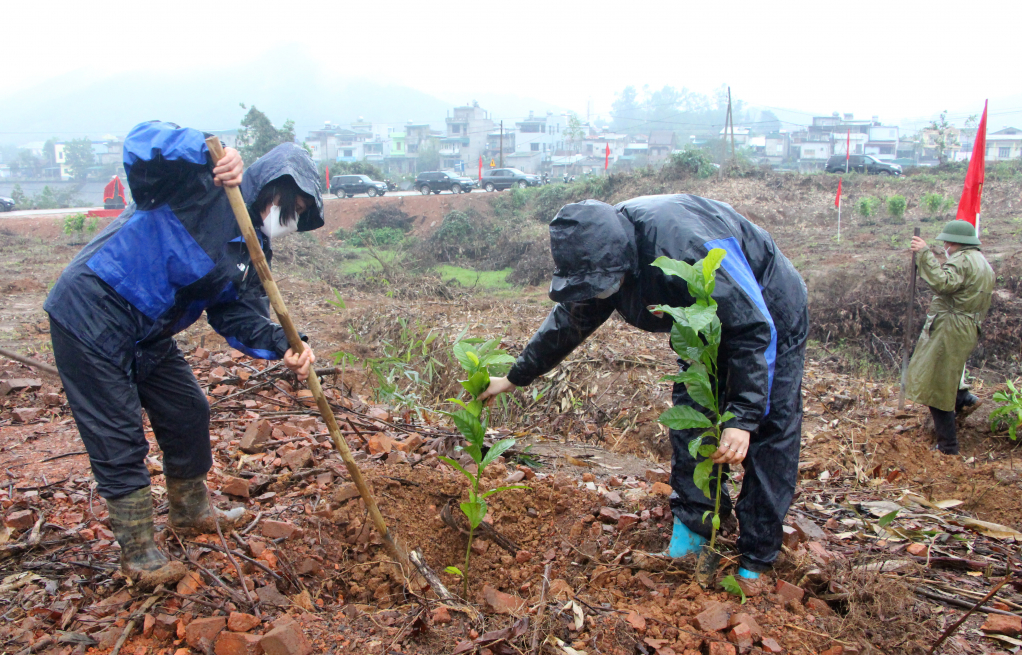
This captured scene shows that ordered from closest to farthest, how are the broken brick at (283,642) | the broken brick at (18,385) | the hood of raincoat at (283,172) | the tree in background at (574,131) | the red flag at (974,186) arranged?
the broken brick at (283,642), the hood of raincoat at (283,172), the broken brick at (18,385), the red flag at (974,186), the tree in background at (574,131)

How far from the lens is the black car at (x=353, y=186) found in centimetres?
2697

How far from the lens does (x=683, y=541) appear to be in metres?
2.52

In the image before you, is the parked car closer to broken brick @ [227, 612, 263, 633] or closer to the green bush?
→ the green bush

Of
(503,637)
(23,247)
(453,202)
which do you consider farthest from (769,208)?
(23,247)

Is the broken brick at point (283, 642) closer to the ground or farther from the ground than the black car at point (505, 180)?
closer to the ground

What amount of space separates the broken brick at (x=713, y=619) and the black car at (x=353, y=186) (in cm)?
2674

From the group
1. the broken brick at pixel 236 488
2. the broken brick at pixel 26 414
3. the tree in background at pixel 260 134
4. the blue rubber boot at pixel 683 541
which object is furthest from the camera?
the tree in background at pixel 260 134

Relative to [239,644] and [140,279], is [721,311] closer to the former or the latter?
[239,644]

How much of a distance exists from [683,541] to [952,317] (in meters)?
3.30

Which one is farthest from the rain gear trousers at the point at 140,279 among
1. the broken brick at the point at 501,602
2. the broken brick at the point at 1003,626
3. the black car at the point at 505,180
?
the black car at the point at 505,180

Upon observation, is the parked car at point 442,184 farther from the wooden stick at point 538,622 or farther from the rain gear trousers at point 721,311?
the wooden stick at point 538,622

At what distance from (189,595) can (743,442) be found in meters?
1.93

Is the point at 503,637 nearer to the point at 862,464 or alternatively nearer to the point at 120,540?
the point at 120,540

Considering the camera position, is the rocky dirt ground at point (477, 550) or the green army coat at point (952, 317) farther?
the green army coat at point (952, 317)
